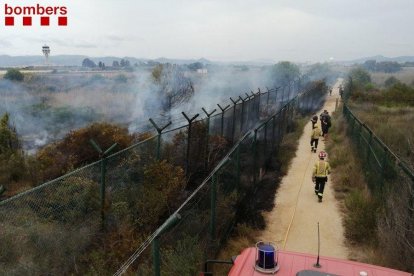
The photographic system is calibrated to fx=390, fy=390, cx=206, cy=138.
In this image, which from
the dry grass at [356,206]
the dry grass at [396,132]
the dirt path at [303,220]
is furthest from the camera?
the dry grass at [396,132]

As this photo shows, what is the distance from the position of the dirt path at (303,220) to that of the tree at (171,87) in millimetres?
12768

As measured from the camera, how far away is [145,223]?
7.18 metres

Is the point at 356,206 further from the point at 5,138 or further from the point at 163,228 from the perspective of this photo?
the point at 5,138

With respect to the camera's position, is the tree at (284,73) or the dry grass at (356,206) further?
the tree at (284,73)

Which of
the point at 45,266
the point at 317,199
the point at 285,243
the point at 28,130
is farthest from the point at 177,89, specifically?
the point at 45,266

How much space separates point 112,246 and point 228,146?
786 centimetres

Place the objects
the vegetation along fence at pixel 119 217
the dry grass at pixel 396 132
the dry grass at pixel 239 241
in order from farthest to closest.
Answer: the dry grass at pixel 396 132 < the dry grass at pixel 239 241 < the vegetation along fence at pixel 119 217

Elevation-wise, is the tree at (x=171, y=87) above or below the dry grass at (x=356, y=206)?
above

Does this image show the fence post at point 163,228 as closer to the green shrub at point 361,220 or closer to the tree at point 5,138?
the green shrub at point 361,220

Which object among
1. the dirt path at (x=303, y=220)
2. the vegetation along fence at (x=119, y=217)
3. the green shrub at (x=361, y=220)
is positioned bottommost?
the dirt path at (x=303, y=220)

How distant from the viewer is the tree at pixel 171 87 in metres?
24.4

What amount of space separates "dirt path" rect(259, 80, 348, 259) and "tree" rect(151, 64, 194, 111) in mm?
12768

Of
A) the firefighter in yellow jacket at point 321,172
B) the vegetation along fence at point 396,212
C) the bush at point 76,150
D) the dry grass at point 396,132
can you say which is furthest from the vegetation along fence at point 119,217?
the dry grass at point 396,132

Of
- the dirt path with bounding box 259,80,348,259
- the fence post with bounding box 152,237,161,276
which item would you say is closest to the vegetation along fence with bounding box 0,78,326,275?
the fence post with bounding box 152,237,161,276
